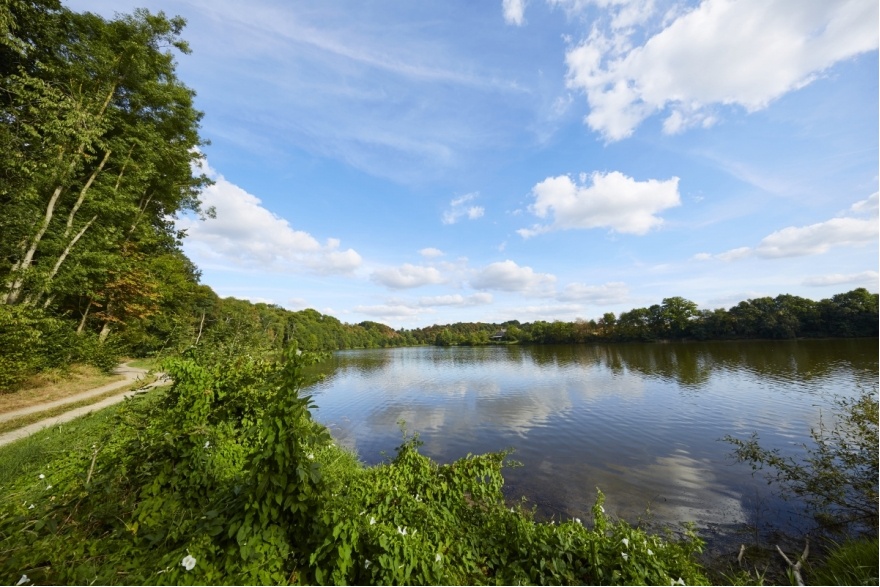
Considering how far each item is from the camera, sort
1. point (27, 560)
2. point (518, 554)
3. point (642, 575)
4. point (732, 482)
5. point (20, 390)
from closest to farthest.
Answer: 1. point (27, 560)
2. point (642, 575)
3. point (518, 554)
4. point (732, 482)
5. point (20, 390)

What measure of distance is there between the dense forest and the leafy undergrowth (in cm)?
125

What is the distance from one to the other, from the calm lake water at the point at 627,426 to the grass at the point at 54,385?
1079 cm

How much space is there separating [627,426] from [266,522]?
58.4 ft

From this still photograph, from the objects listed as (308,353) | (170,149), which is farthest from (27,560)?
(170,149)

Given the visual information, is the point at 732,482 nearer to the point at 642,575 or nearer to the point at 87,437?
the point at 642,575

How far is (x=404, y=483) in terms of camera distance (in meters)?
4.81

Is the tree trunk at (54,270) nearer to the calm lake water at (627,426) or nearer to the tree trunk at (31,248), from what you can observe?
the tree trunk at (31,248)

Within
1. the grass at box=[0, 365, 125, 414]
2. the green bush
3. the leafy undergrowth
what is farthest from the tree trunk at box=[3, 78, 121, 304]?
the leafy undergrowth

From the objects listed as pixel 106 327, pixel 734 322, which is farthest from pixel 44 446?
pixel 734 322

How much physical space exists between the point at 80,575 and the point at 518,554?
13.6ft

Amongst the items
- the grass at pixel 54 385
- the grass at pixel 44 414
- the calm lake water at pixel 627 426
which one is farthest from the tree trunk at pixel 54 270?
the calm lake water at pixel 627 426

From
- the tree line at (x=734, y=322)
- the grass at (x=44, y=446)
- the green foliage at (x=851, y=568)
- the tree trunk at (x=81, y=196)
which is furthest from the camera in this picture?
the tree line at (x=734, y=322)

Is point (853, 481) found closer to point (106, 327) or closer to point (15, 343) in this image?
point (15, 343)

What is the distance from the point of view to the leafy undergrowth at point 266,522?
110 inches
